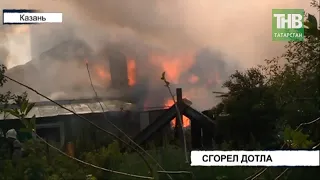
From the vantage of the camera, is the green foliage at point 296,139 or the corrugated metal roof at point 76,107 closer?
the green foliage at point 296,139

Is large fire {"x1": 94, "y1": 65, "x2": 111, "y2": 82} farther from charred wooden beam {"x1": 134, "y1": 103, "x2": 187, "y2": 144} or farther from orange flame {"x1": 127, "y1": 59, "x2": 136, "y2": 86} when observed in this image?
charred wooden beam {"x1": 134, "y1": 103, "x2": 187, "y2": 144}

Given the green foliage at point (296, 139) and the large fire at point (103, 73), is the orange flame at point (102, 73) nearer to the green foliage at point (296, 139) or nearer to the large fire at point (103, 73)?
the large fire at point (103, 73)

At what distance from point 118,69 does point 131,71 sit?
60 millimetres

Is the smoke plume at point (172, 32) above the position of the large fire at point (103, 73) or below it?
above

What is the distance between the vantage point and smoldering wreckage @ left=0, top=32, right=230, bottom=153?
221cm

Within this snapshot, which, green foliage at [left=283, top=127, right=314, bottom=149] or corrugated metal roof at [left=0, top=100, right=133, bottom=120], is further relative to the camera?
corrugated metal roof at [left=0, top=100, right=133, bottom=120]

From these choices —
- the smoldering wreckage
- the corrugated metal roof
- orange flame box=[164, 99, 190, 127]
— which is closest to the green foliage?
the smoldering wreckage

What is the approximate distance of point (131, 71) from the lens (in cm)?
222

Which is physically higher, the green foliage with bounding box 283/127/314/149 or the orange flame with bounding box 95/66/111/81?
the orange flame with bounding box 95/66/111/81

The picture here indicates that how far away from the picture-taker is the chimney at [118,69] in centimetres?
221

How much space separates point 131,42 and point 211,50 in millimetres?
367

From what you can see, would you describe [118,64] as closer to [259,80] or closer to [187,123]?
[187,123]

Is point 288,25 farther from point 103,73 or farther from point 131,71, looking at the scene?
point 103,73

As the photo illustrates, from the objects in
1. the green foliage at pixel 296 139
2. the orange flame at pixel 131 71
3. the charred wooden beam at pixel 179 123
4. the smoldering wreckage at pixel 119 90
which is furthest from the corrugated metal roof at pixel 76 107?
the green foliage at pixel 296 139
